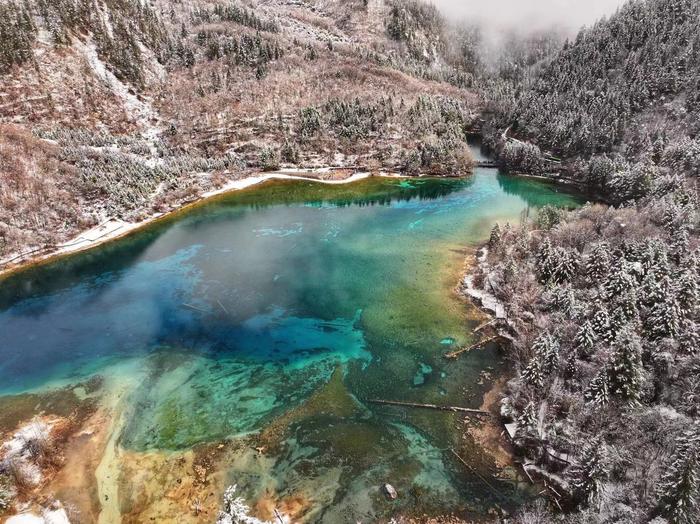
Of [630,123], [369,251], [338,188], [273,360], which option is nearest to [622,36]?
[630,123]

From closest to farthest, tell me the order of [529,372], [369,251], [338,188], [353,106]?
Answer: 1. [529,372]
2. [369,251]
3. [338,188]
4. [353,106]

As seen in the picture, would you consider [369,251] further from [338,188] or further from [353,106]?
[353,106]

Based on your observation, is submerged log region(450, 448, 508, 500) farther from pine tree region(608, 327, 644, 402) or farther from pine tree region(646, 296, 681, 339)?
pine tree region(646, 296, 681, 339)

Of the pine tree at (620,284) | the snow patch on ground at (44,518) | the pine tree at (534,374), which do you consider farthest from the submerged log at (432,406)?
the snow patch on ground at (44,518)

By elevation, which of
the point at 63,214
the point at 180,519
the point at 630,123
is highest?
the point at 630,123

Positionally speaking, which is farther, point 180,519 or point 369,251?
point 369,251


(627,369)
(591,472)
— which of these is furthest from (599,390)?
(591,472)
